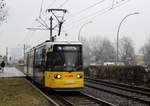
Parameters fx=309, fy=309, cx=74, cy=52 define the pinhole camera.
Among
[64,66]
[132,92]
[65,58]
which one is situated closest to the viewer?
[64,66]

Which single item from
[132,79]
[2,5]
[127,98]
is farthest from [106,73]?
[127,98]

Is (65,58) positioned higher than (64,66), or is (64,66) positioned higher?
(65,58)

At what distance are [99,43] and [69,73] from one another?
114 m

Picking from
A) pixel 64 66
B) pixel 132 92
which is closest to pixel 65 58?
pixel 64 66

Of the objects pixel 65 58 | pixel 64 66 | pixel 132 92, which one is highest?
pixel 65 58

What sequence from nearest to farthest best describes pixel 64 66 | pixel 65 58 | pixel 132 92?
pixel 64 66 → pixel 65 58 → pixel 132 92

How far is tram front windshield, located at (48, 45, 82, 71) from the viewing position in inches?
650

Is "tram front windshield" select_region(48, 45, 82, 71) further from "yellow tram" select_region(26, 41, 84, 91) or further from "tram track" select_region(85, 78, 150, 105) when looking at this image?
"tram track" select_region(85, 78, 150, 105)

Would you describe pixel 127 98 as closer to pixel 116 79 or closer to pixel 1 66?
pixel 116 79

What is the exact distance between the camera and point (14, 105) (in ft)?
39.0

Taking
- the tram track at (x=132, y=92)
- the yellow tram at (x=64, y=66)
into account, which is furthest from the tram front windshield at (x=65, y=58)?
the tram track at (x=132, y=92)

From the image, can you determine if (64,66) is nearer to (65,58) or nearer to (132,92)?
(65,58)

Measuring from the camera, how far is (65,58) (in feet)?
54.7

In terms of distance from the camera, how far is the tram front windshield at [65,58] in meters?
16.5
